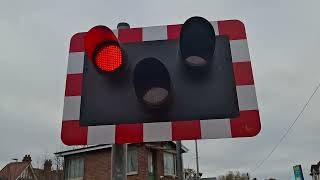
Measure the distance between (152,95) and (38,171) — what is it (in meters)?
57.2

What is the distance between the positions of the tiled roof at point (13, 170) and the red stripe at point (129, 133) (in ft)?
183

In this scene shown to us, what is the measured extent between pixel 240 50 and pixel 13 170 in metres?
58.5

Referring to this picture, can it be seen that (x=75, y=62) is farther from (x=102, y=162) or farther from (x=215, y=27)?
(x=102, y=162)

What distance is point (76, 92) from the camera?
2391 mm

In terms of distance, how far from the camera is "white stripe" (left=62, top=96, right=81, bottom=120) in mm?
2312

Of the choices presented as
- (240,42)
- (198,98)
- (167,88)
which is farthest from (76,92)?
(240,42)

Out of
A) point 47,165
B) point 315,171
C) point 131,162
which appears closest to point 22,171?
point 47,165

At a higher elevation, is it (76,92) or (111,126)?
(76,92)

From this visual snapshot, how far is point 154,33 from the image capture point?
8.39ft

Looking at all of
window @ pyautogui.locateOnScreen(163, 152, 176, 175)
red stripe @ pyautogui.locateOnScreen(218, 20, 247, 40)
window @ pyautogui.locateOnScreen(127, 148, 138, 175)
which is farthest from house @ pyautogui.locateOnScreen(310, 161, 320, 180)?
red stripe @ pyautogui.locateOnScreen(218, 20, 247, 40)

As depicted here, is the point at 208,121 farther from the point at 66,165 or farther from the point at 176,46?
the point at 66,165

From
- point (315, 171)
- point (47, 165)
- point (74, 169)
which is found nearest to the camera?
point (74, 169)

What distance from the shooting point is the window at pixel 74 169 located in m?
27.2

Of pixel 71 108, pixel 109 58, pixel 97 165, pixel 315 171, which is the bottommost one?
pixel 71 108
